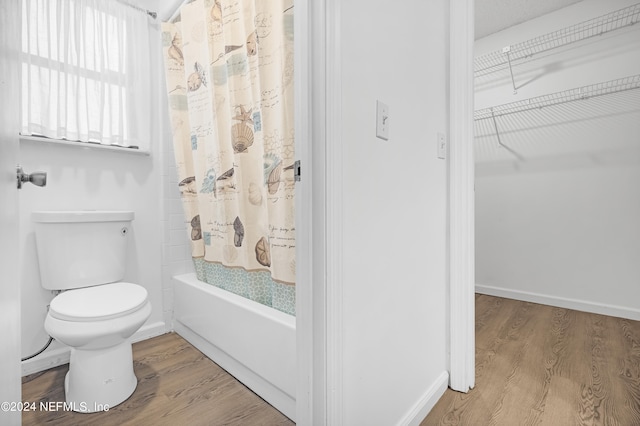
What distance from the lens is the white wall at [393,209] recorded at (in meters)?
0.81

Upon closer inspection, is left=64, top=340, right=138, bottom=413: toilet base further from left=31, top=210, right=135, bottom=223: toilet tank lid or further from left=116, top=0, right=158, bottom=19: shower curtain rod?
left=116, top=0, right=158, bottom=19: shower curtain rod

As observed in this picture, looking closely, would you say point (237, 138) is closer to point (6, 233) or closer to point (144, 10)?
point (6, 233)

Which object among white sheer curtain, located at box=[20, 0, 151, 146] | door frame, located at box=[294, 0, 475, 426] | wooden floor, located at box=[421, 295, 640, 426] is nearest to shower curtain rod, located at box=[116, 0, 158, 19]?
white sheer curtain, located at box=[20, 0, 151, 146]

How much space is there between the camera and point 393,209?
3.16 ft

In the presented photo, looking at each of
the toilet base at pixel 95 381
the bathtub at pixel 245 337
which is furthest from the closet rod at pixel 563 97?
the toilet base at pixel 95 381

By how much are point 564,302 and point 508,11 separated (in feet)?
7.72

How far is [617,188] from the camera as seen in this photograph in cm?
211

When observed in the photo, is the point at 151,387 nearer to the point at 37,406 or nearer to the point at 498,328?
the point at 37,406

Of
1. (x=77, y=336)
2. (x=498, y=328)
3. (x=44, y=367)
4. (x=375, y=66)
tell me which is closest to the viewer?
(x=375, y=66)

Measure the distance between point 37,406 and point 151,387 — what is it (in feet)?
1.36

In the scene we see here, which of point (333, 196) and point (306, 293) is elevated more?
point (333, 196)

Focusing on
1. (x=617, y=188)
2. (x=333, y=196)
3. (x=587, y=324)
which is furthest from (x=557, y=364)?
(x=333, y=196)

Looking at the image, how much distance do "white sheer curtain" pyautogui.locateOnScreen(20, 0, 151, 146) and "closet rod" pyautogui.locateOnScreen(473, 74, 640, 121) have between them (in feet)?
6.73

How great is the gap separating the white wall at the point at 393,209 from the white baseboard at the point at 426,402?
0.01m
